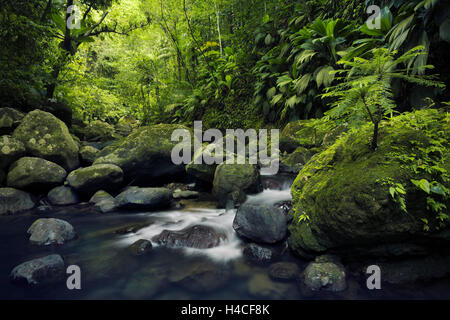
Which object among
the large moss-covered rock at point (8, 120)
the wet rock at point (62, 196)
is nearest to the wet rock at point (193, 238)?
the wet rock at point (62, 196)

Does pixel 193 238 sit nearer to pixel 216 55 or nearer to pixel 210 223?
pixel 210 223

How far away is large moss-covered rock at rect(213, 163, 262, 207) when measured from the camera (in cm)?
496

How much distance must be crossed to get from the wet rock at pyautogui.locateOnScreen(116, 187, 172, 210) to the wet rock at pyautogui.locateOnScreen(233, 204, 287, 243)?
2.36 meters

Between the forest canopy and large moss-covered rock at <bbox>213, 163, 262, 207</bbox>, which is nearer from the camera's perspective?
the forest canopy

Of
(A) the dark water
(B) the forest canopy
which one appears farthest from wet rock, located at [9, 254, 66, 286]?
(B) the forest canopy

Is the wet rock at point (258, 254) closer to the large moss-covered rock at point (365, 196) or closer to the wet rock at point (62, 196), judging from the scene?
the large moss-covered rock at point (365, 196)

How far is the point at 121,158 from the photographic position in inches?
253

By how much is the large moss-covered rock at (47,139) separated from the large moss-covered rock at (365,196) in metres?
6.35

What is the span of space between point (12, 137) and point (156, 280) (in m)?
5.88

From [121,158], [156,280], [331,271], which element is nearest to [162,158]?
[121,158]

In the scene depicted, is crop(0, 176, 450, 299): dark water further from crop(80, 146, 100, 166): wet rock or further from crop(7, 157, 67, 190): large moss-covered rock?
crop(80, 146, 100, 166): wet rock

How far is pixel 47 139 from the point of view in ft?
20.6

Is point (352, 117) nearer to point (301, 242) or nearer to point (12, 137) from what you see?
point (301, 242)

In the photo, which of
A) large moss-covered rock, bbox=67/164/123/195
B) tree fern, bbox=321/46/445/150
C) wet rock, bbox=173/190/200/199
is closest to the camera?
tree fern, bbox=321/46/445/150
